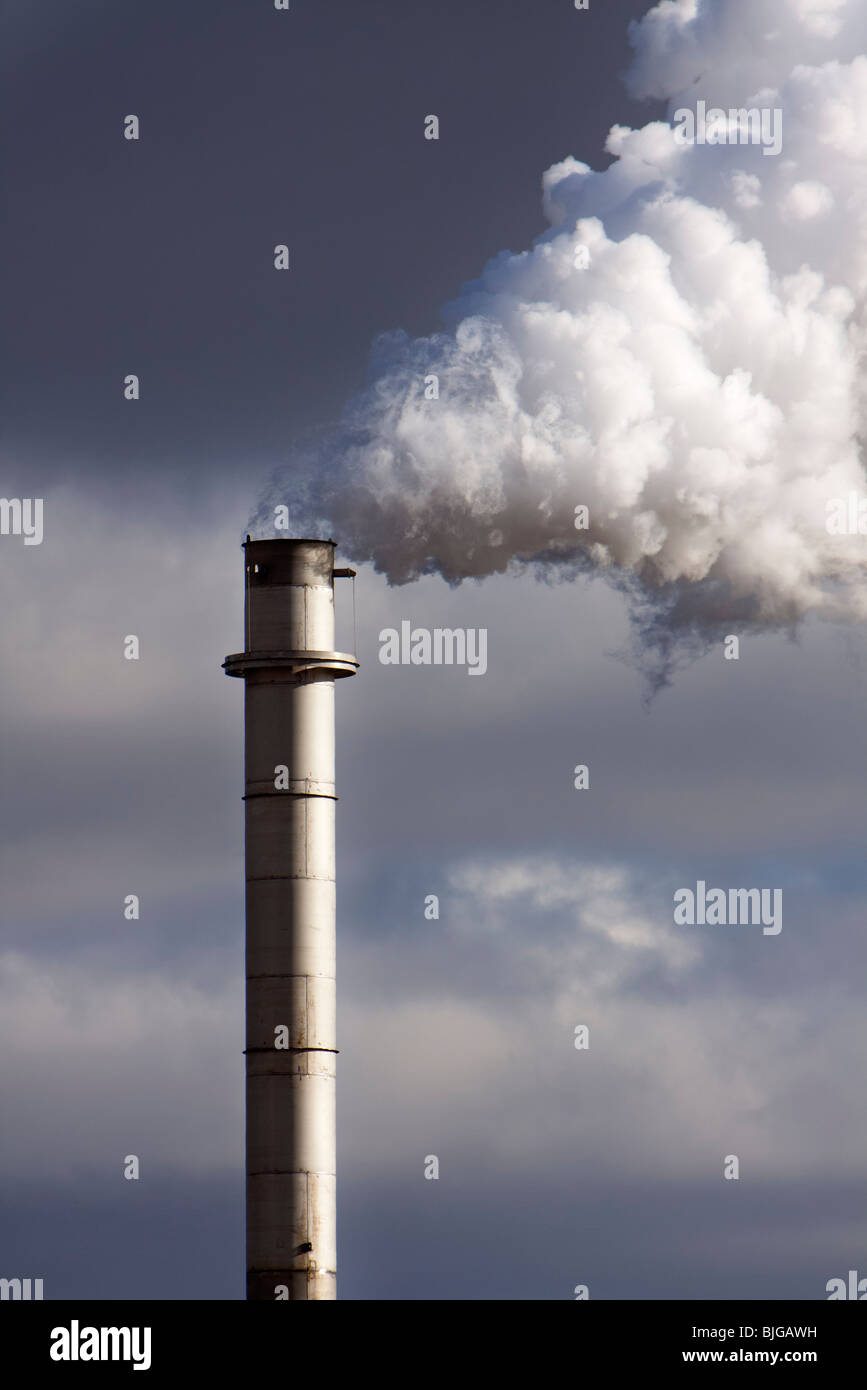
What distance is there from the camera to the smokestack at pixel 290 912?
51.1m

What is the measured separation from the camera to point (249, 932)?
52.1m

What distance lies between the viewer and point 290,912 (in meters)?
51.8

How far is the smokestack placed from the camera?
168 ft
